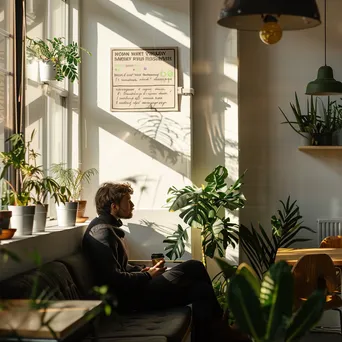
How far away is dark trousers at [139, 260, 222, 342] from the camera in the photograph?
535 cm

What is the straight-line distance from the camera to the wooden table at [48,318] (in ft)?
9.47

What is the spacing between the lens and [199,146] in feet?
23.4

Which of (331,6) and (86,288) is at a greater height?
(331,6)

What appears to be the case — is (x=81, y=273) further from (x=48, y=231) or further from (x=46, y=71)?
(x=46, y=71)

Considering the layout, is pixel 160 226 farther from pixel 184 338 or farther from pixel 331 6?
pixel 331 6

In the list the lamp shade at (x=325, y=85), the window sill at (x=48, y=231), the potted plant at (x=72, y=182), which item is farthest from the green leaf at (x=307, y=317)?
the lamp shade at (x=325, y=85)

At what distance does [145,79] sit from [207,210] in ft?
4.45

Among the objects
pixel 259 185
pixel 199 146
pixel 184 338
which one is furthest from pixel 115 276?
pixel 259 185

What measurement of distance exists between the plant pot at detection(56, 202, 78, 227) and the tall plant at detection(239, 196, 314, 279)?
178 cm

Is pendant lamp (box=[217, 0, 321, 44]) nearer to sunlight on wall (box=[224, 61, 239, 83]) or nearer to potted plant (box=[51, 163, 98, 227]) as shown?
potted plant (box=[51, 163, 98, 227])

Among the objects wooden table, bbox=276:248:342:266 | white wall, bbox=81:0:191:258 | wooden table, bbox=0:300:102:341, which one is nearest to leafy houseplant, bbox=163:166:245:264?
white wall, bbox=81:0:191:258

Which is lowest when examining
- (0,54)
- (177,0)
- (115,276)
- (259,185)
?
(115,276)

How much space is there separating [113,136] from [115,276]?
2026mm

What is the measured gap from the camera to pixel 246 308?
2.56m
